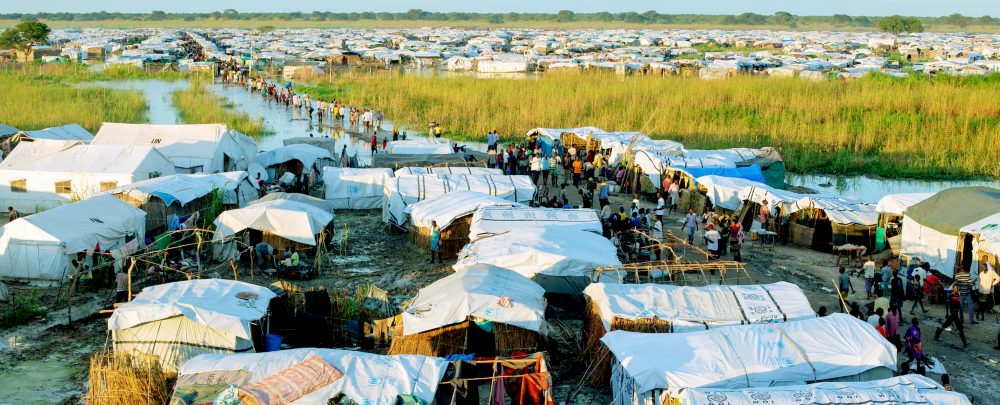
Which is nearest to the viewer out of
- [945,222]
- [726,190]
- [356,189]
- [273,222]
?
[945,222]

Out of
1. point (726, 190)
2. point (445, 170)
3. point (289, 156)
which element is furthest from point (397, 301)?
point (289, 156)

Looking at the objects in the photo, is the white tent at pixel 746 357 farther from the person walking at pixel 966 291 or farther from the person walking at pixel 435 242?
the person walking at pixel 435 242

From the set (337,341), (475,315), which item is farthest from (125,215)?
(475,315)

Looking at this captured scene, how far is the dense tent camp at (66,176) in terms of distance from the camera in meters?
18.6

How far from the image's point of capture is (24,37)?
68625 millimetres

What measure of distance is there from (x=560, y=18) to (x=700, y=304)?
181744 millimetres

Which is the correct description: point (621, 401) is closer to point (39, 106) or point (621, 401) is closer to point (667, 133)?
point (667, 133)

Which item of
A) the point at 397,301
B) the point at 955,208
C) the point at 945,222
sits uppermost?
the point at 955,208

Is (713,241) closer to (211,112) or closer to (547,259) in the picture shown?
(547,259)

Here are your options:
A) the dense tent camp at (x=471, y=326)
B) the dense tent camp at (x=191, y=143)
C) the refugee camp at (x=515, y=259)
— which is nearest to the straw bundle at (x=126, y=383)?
the refugee camp at (x=515, y=259)

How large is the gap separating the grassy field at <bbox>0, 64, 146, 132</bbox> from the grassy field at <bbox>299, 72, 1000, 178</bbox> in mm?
8314

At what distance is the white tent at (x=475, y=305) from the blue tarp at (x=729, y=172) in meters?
9.73

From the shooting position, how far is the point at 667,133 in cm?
2989

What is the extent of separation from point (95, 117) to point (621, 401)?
26.9 m
